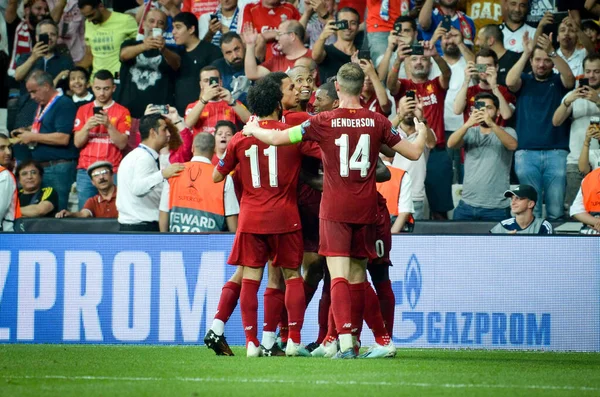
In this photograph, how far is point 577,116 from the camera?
46.2 feet

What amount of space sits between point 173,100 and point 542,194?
17.1 feet

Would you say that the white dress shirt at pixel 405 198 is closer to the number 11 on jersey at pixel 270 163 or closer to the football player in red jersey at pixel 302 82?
the football player in red jersey at pixel 302 82

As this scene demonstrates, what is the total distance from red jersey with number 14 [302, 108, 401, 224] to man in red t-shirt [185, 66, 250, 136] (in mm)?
4794

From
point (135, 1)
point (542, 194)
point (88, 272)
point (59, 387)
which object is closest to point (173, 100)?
point (135, 1)

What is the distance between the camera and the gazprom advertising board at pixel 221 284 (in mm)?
11594

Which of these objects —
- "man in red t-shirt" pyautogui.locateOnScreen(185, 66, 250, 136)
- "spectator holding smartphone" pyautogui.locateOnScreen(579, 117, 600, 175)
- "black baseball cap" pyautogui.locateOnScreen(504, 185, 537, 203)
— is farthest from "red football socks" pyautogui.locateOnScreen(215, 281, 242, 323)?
"spectator holding smartphone" pyautogui.locateOnScreen(579, 117, 600, 175)

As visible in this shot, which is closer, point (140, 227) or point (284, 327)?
point (284, 327)

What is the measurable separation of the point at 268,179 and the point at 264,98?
67 centimetres

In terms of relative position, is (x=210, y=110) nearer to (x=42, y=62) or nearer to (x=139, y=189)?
(x=139, y=189)

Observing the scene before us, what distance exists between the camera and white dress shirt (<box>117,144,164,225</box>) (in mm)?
12617

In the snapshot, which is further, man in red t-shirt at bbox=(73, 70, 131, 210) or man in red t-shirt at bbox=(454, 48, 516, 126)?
man in red t-shirt at bbox=(73, 70, 131, 210)

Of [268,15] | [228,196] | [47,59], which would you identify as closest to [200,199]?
[228,196]

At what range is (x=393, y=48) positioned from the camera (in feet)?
47.8

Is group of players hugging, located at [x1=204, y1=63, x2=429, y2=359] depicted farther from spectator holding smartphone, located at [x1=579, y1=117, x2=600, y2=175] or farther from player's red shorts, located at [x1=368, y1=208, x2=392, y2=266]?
spectator holding smartphone, located at [x1=579, y1=117, x2=600, y2=175]
